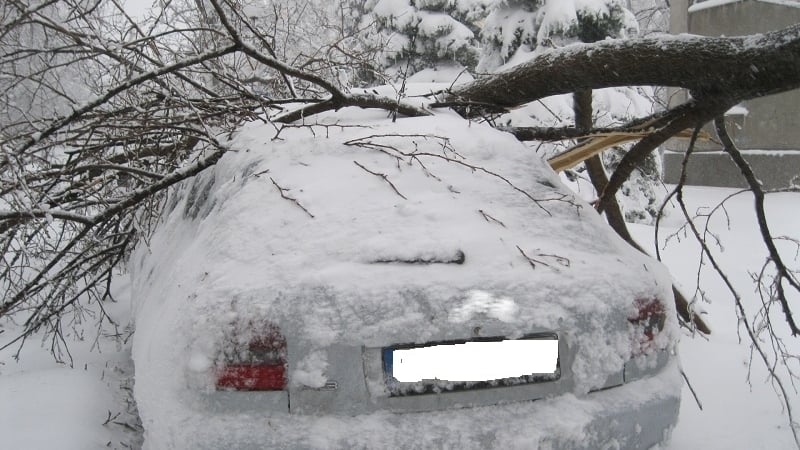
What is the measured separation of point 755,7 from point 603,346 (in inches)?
609

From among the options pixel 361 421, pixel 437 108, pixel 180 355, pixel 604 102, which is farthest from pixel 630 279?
pixel 604 102

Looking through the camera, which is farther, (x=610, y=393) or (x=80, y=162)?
(x=80, y=162)

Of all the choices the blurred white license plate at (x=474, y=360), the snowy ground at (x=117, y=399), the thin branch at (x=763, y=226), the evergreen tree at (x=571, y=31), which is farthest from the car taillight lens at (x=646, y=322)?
the evergreen tree at (x=571, y=31)

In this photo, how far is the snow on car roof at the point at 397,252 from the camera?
5.25 ft

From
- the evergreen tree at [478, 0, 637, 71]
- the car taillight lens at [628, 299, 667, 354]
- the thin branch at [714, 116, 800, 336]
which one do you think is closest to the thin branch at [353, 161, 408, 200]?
the car taillight lens at [628, 299, 667, 354]

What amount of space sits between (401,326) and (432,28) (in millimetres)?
14341

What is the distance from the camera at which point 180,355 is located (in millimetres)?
1636

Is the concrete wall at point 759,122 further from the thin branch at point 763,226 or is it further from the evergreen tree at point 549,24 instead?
the thin branch at point 763,226

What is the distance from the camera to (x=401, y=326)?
159 cm

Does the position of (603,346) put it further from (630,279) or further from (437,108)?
(437,108)

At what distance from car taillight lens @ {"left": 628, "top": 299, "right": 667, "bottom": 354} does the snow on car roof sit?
4cm

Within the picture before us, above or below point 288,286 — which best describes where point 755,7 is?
above

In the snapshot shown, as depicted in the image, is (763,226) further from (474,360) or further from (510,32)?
(510,32)

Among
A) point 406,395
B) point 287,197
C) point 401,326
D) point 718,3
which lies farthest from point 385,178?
point 718,3
